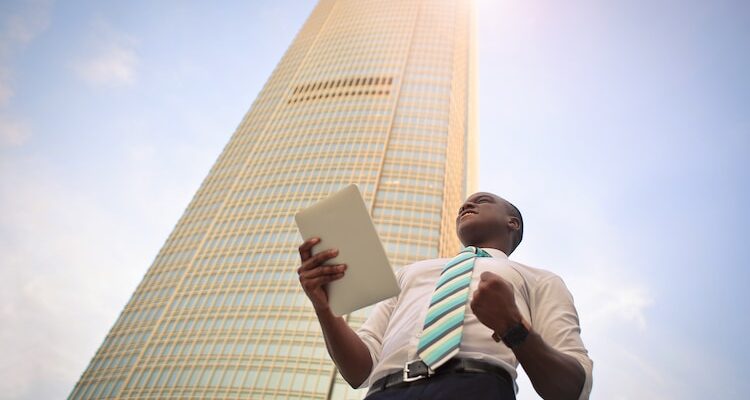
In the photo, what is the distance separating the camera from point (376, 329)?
2.87 meters

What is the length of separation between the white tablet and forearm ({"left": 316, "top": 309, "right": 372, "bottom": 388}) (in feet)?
0.30

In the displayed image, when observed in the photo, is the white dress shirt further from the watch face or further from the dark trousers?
the watch face

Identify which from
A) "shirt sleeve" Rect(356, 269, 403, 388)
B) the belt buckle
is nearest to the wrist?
the belt buckle

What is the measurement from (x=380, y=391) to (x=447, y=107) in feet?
221

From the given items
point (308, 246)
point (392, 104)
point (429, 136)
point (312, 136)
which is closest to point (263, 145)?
point (312, 136)

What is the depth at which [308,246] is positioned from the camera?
230 centimetres

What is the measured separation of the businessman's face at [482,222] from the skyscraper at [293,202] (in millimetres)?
41973

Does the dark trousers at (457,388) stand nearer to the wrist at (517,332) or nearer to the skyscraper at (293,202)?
the wrist at (517,332)

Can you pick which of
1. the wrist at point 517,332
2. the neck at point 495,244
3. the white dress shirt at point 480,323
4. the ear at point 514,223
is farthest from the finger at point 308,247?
the ear at point 514,223

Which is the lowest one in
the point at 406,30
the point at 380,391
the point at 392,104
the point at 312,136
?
the point at 380,391

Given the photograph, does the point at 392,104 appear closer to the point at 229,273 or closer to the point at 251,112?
the point at 251,112

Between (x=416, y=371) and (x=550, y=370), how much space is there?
1.83 ft

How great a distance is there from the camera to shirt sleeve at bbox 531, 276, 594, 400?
2105 millimetres

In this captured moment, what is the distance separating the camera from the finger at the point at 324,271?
2.24m
